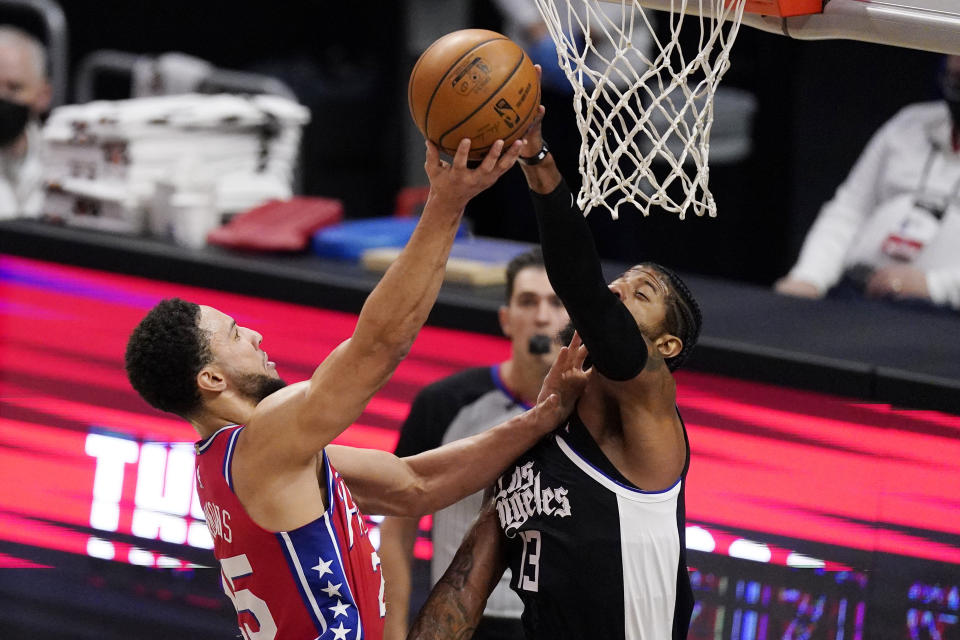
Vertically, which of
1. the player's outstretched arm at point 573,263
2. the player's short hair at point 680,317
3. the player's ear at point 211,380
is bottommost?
the player's ear at point 211,380

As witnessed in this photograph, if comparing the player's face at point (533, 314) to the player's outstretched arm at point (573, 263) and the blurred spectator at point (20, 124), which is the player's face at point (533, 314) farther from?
the blurred spectator at point (20, 124)

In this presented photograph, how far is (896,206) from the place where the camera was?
543 centimetres

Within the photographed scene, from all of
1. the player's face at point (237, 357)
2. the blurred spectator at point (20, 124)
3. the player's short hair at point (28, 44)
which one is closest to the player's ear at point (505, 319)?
the player's face at point (237, 357)

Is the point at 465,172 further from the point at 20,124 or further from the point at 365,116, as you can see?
the point at 365,116

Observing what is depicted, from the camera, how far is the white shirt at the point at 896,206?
5293mm

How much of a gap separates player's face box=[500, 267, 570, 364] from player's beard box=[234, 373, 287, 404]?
961 mm

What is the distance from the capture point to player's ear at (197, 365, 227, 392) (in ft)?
10.4

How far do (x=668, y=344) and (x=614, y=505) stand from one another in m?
0.41

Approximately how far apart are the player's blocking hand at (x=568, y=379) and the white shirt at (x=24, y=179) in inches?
142

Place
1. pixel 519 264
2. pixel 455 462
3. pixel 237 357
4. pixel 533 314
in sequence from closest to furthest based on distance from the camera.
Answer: pixel 237 357, pixel 455 462, pixel 533 314, pixel 519 264

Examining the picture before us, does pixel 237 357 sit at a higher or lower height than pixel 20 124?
higher

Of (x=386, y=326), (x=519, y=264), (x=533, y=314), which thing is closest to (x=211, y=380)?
(x=386, y=326)

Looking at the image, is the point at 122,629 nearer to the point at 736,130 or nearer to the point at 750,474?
the point at 750,474

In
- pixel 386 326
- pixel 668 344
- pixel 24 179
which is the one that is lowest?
pixel 24 179
